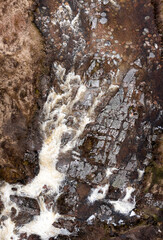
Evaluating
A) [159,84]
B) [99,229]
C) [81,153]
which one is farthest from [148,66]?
[99,229]

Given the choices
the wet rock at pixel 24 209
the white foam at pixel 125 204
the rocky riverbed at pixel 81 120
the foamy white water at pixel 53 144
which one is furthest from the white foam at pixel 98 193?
the wet rock at pixel 24 209

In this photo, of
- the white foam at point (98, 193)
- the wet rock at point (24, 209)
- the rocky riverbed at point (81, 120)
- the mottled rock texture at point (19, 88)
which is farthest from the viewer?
the white foam at point (98, 193)

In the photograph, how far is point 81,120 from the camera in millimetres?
11195

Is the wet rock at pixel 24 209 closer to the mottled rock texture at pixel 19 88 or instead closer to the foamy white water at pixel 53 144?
the foamy white water at pixel 53 144

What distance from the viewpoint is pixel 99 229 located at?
1141cm

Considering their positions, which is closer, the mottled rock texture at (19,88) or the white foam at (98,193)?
the mottled rock texture at (19,88)

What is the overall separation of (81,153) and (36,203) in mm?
4001

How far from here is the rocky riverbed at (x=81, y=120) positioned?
10.9 meters

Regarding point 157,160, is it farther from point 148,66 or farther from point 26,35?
point 26,35

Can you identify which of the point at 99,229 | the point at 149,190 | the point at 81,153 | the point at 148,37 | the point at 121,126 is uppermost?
the point at 148,37

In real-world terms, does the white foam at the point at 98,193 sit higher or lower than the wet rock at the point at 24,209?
higher

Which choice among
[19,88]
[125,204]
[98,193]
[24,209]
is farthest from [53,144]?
[125,204]

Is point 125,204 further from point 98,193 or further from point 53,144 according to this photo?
point 53,144

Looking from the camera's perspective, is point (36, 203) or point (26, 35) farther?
point (36, 203)
